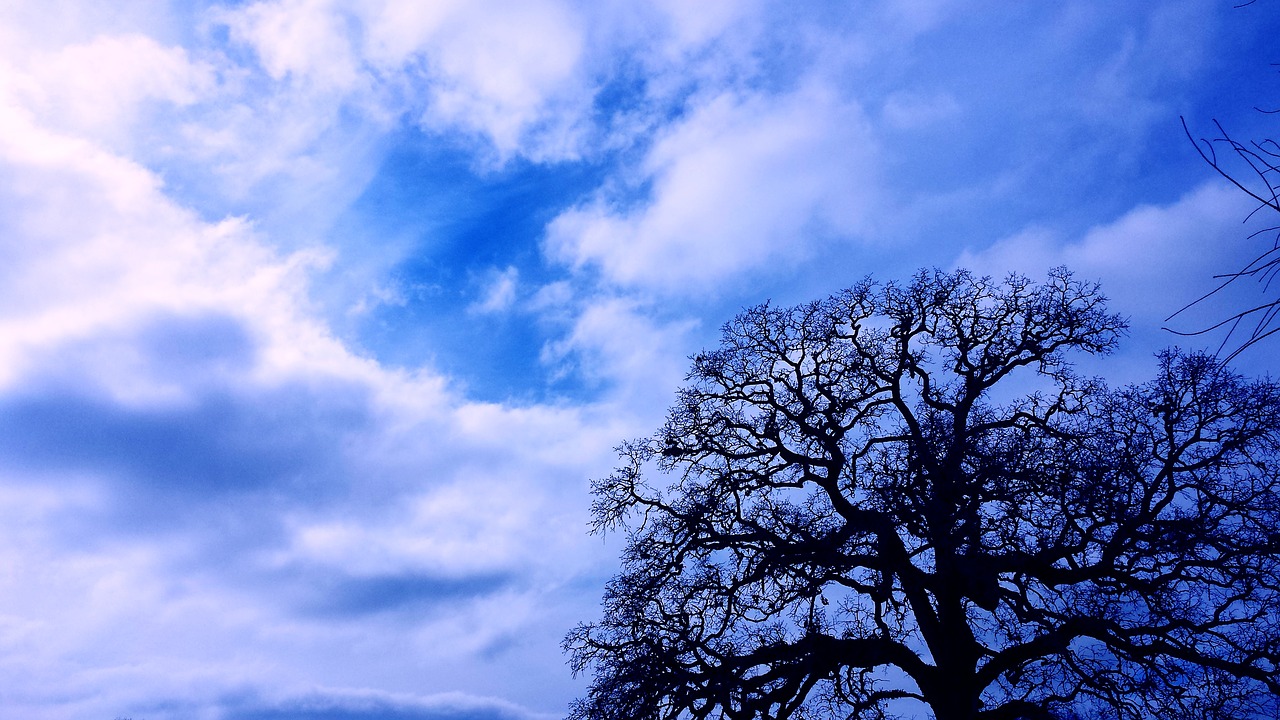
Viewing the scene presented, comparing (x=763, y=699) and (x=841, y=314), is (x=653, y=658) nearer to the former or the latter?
(x=763, y=699)

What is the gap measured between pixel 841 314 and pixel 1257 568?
7687mm

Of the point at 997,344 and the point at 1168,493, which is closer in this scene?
the point at 1168,493

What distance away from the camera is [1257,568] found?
1200cm

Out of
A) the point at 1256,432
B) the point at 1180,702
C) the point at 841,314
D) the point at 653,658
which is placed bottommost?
the point at 1180,702

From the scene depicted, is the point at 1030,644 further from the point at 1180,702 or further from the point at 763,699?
the point at 763,699

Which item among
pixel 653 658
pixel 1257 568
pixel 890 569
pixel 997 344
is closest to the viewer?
pixel 1257 568

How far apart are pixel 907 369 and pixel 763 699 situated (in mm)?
6586

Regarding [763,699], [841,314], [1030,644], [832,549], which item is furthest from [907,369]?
[763,699]

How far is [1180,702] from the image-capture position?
1214 centimetres

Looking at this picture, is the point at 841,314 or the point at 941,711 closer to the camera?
the point at 941,711

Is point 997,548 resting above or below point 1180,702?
above

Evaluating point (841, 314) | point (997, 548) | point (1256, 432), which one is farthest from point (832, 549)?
point (1256, 432)

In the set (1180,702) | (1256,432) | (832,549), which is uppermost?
(1256,432)

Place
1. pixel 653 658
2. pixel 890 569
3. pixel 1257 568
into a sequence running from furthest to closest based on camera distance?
1. pixel 653 658
2. pixel 890 569
3. pixel 1257 568
